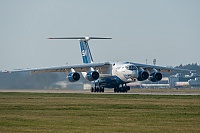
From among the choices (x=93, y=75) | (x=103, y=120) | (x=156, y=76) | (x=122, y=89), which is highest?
(x=93, y=75)

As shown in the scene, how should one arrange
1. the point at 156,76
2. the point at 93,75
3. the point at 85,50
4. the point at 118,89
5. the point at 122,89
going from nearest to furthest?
the point at 93,75
the point at 156,76
the point at 122,89
the point at 118,89
the point at 85,50

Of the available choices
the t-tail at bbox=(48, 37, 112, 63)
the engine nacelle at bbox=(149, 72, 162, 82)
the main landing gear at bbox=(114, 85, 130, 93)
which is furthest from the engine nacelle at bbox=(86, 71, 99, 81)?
the t-tail at bbox=(48, 37, 112, 63)

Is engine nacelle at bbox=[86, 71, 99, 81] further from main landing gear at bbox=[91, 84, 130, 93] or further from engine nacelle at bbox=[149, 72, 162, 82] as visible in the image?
engine nacelle at bbox=[149, 72, 162, 82]

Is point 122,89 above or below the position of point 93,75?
below

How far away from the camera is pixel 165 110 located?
32.2m

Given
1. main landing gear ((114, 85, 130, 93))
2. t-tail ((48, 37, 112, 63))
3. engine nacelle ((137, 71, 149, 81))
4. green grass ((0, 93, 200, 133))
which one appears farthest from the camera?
t-tail ((48, 37, 112, 63))

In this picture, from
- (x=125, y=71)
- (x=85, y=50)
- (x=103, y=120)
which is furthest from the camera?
(x=85, y=50)

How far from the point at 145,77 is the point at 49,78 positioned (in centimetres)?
1663

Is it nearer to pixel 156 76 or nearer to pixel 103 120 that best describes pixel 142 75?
pixel 156 76

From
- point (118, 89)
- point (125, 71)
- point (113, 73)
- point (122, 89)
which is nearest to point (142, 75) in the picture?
point (125, 71)

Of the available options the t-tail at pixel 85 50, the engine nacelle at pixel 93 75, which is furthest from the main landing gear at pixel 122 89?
the t-tail at pixel 85 50

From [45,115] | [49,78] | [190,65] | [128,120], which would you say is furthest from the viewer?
[190,65]

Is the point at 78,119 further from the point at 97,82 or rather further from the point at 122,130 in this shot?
the point at 97,82

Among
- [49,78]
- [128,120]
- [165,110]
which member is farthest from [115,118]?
[49,78]
